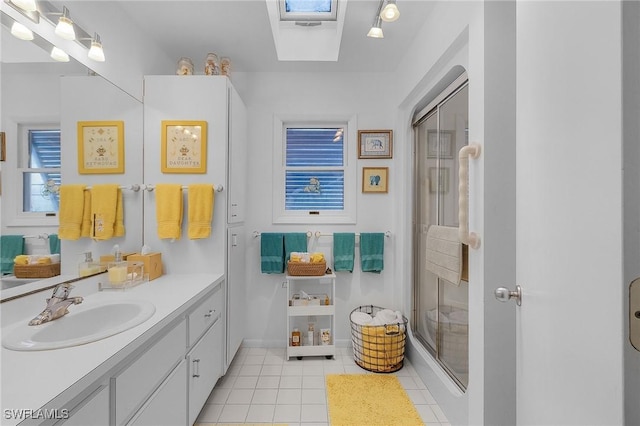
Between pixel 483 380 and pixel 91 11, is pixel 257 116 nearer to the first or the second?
pixel 91 11

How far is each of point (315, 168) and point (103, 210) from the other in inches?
64.9

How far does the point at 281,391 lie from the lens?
2.04m

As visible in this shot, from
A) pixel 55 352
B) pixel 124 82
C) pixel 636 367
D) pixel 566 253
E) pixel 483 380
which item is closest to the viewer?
pixel 636 367

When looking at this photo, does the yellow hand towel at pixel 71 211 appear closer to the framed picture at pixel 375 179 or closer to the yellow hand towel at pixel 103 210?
the yellow hand towel at pixel 103 210

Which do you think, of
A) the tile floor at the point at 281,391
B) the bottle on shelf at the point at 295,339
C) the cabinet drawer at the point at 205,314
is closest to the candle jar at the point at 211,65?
the cabinet drawer at the point at 205,314

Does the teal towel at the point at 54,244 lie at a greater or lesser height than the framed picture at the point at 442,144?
lesser

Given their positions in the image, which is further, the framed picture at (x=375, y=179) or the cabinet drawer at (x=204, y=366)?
the framed picture at (x=375, y=179)

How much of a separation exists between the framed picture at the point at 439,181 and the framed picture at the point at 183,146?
1.62 metres

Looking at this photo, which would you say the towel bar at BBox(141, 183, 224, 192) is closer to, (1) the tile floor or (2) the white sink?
(2) the white sink

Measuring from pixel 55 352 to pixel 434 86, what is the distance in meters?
2.27

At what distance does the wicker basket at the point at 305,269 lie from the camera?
2408 mm

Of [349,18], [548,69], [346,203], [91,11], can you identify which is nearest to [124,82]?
[91,11]

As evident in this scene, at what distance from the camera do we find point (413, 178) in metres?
2.49

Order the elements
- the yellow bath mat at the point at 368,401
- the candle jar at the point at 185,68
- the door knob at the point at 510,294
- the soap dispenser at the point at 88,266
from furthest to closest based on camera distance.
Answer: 1. the candle jar at the point at 185,68
2. the yellow bath mat at the point at 368,401
3. the soap dispenser at the point at 88,266
4. the door knob at the point at 510,294
